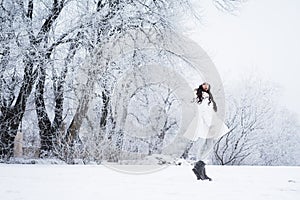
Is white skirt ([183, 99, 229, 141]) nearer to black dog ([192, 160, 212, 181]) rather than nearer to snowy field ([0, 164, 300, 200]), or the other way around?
black dog ([192, 160, 212, 181])

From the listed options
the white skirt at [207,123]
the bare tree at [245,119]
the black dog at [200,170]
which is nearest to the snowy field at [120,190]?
the black dog at [200,170]

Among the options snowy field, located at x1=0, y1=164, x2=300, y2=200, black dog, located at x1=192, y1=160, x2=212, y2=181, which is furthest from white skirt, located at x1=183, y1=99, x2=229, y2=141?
snowy field, located at x1=0, y1=164, x2=300, y2=200

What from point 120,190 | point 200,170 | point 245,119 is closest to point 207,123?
point 200,170

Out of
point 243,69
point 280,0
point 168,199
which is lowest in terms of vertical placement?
point 168,199

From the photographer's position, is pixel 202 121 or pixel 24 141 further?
pixel 24 141

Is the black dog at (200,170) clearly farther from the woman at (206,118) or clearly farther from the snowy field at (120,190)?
the woman at (206,118)

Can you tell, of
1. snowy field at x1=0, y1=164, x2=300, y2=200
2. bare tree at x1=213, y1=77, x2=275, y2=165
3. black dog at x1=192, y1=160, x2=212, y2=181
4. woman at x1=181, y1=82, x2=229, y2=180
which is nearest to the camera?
snowy field at x1=0, y1=164, x2=300, y2=200

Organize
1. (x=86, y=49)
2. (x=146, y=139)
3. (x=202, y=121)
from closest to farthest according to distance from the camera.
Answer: (x=202, y=121) → (x=86, y=49) → (x=146, y=139)

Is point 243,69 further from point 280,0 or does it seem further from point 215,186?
point 280,0

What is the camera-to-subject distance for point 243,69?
2777cm

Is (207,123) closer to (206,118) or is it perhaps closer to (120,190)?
(206,118)

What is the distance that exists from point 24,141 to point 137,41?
4578 millimetres

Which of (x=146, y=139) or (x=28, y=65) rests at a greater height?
(x=28, y=65)

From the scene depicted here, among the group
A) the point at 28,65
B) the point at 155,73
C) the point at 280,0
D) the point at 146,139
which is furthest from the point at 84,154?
the point at 280,0
